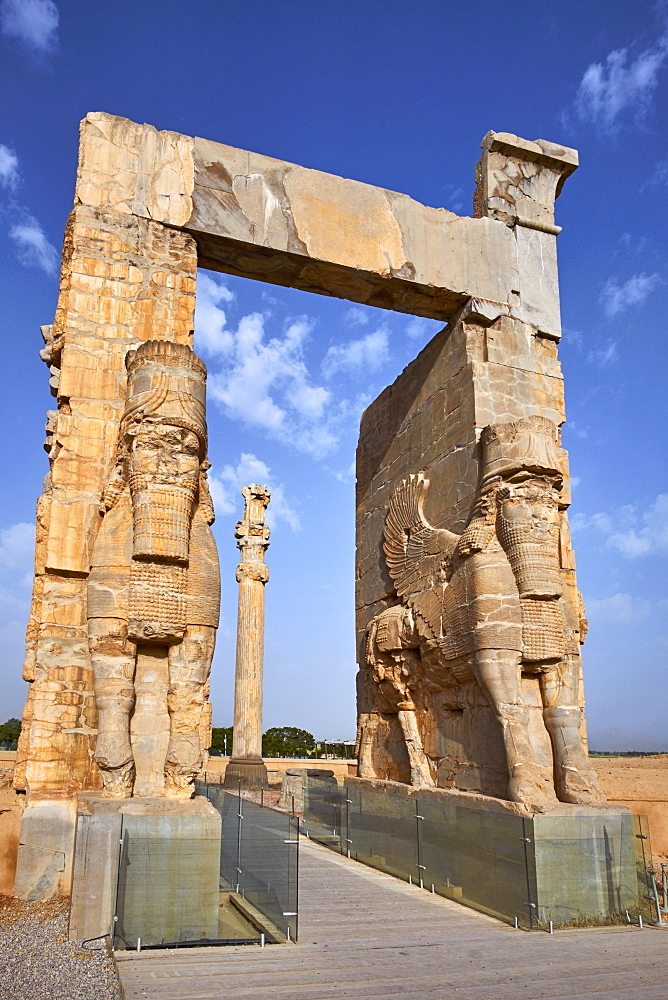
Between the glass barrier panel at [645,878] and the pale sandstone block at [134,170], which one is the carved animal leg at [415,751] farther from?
the pale sandstone block at [134,170]

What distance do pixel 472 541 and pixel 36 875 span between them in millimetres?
3744

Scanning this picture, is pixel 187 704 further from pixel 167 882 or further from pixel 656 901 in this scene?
pixel 656 901

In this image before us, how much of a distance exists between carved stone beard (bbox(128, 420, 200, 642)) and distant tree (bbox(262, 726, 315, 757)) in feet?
86.3

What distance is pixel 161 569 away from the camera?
5.12 meters

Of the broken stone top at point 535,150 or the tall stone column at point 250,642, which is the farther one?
the tall stone column at point 250,642

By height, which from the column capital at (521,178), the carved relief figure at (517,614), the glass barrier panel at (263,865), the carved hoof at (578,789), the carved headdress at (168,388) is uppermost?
the column capital at (521,178)

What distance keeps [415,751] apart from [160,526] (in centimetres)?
347

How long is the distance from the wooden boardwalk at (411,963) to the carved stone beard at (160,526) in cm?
184

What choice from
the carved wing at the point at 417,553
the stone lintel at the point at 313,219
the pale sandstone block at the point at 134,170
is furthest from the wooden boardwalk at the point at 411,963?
the pale sandstone block at the point at 134,170

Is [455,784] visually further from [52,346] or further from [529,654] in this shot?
[52,346]

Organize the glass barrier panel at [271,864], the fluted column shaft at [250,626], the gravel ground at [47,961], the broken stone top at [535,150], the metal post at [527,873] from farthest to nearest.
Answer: the fluted column shaft at [250,626] → the broken stone top at [535,150] → the metal post at [527,873] → the glass barrier panel at [271,864] → the gravel ground at [47,961]

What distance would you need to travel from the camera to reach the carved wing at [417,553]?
7.00m

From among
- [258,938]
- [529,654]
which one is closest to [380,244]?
[529,654]

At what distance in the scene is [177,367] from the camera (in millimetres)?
5406
